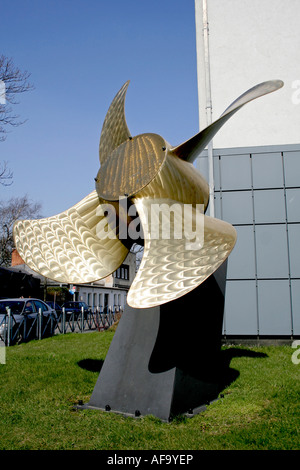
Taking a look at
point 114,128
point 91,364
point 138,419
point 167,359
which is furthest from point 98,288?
point 138,419

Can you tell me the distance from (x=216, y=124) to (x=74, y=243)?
2.13 m

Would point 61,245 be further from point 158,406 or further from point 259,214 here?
point 259,214

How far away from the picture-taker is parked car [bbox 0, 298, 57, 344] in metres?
10.7

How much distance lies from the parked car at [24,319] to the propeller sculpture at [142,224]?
21.2ft

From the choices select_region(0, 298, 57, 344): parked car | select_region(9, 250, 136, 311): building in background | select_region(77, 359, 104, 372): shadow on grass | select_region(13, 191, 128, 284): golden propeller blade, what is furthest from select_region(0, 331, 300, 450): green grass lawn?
select_region(9, 250, 136, 311): building in background

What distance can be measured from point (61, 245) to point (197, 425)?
2.47 meters

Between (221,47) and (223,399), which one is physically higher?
(221,47)

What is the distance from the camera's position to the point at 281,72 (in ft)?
33.0

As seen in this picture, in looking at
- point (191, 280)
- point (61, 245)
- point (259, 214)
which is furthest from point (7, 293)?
point (191, 280)

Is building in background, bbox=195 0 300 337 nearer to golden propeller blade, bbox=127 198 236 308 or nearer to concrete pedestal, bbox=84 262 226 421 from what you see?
concrete pedestal, bbox=84 262 226 421

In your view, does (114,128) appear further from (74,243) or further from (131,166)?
(74,243)

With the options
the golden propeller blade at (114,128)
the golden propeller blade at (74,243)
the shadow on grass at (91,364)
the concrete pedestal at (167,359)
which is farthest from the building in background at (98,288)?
the golden propeller blade at (114,128)

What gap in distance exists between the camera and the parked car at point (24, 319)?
1072 cm
